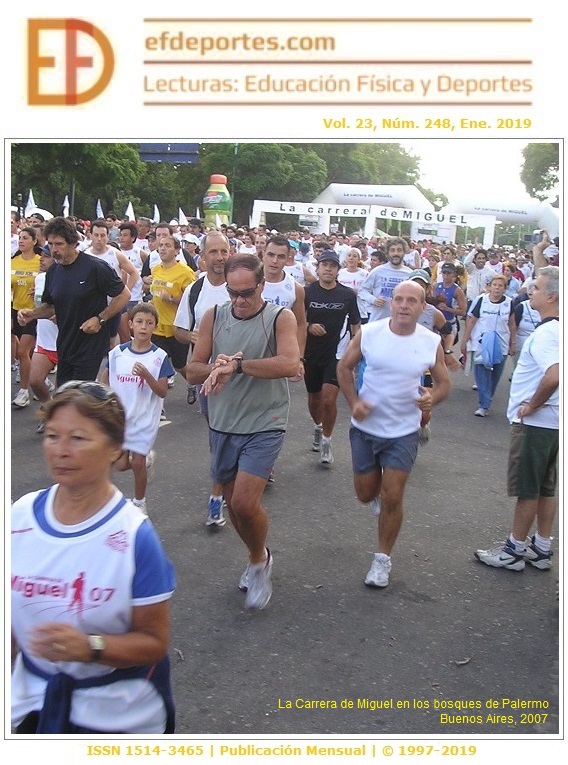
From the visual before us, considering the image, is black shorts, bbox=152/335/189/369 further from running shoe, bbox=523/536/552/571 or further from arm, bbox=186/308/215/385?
running shoe, bbox=523/536/552/571

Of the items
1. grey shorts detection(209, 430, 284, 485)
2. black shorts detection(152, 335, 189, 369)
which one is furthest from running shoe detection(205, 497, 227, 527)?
black shorts detection(152, 335, 189, 369)

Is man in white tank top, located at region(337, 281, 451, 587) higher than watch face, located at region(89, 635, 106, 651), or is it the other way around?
man in white tank top, located at region(337, 281, 451, 587)

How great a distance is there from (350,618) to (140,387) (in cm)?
196

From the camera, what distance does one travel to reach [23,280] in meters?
7.30

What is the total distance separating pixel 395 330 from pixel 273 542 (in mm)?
1450

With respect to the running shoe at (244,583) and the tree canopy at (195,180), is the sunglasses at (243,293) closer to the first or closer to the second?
the running shoe at (244,583)

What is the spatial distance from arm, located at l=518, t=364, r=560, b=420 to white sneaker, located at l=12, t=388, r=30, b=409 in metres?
4.89

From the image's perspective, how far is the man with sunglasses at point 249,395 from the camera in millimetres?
3549

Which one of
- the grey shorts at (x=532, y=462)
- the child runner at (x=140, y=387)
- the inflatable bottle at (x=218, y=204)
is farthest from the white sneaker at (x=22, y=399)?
the inflatable bottle at (x=218, y=204)

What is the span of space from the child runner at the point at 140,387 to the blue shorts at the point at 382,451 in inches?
51.8

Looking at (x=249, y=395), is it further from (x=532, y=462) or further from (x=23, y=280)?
(x=23, y=280)

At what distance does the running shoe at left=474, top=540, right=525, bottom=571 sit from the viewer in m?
4.17
